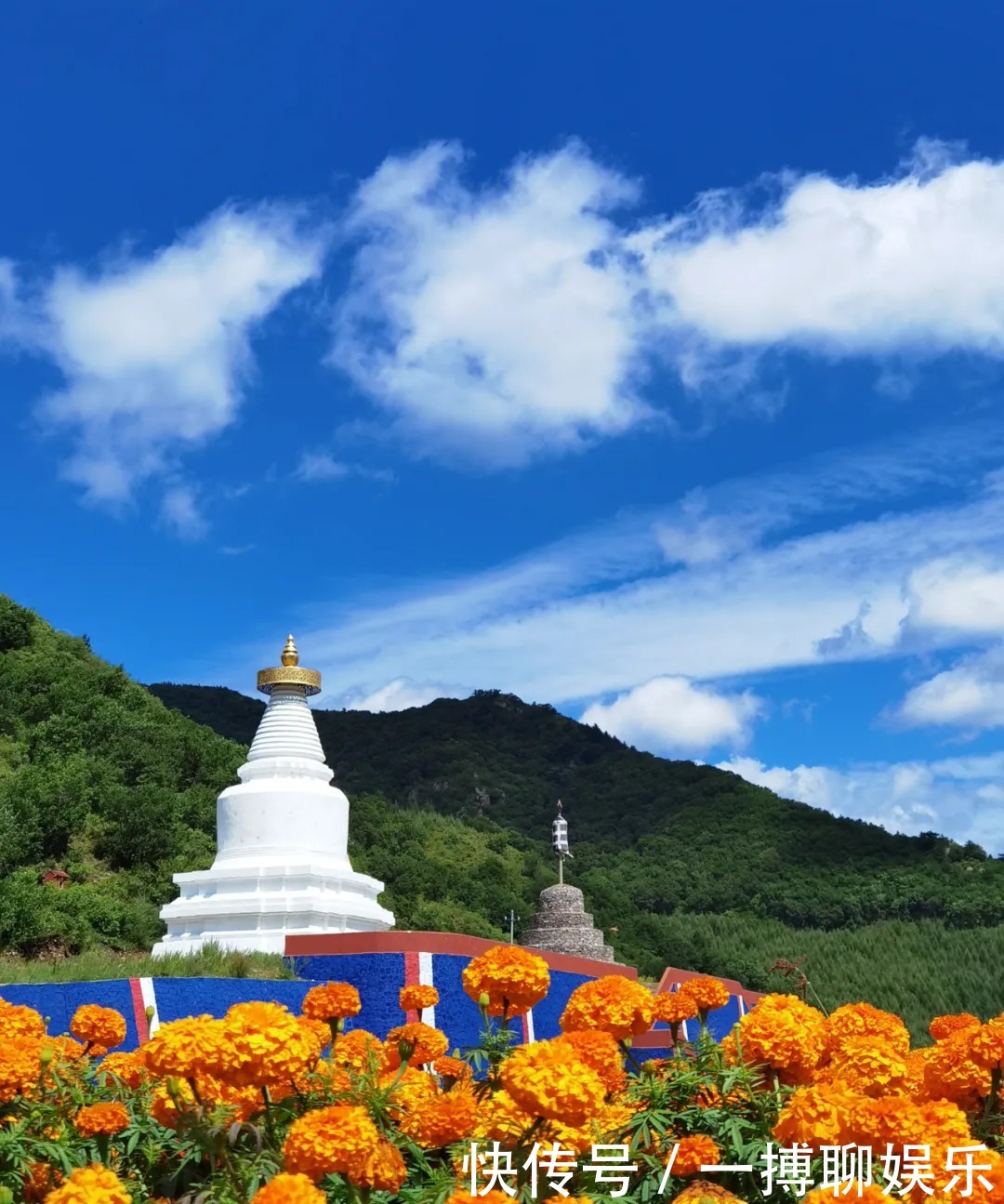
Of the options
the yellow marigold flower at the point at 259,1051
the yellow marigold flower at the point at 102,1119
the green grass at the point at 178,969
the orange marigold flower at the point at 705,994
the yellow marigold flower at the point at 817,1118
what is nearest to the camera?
the yellow marigold flower at the point at 259,1051

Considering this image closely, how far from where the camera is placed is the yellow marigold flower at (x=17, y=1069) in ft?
14.4

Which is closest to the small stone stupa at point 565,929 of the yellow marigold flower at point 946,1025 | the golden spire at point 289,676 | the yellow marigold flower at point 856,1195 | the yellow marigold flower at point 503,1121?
the golden spire at point 289,676

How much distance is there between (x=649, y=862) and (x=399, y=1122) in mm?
56925

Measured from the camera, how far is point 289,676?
→ 74.7 feet

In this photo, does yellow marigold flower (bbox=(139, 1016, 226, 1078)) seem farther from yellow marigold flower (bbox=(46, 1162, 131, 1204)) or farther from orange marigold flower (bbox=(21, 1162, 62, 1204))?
orange marigold flower (bbox=(21, 1162, 62, 1204))

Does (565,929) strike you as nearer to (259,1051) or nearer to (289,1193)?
(259,1051)

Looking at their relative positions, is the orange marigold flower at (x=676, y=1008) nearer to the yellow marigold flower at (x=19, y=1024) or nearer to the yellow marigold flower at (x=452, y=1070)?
the yellow marigold flower at (x=452, y=1070)

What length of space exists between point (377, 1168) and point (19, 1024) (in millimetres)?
2063

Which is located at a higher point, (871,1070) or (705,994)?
(705,994)

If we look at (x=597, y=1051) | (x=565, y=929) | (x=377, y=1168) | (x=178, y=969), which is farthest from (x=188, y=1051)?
(x=565, y=929)

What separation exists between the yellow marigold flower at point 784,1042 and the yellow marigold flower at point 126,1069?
2.30 metres

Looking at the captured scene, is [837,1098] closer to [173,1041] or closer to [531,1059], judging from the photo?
[531,1059]

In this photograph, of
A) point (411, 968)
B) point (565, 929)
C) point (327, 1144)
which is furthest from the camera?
point (565, 929)

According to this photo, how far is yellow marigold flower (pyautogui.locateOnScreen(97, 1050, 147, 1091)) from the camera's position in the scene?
16.6 feet
